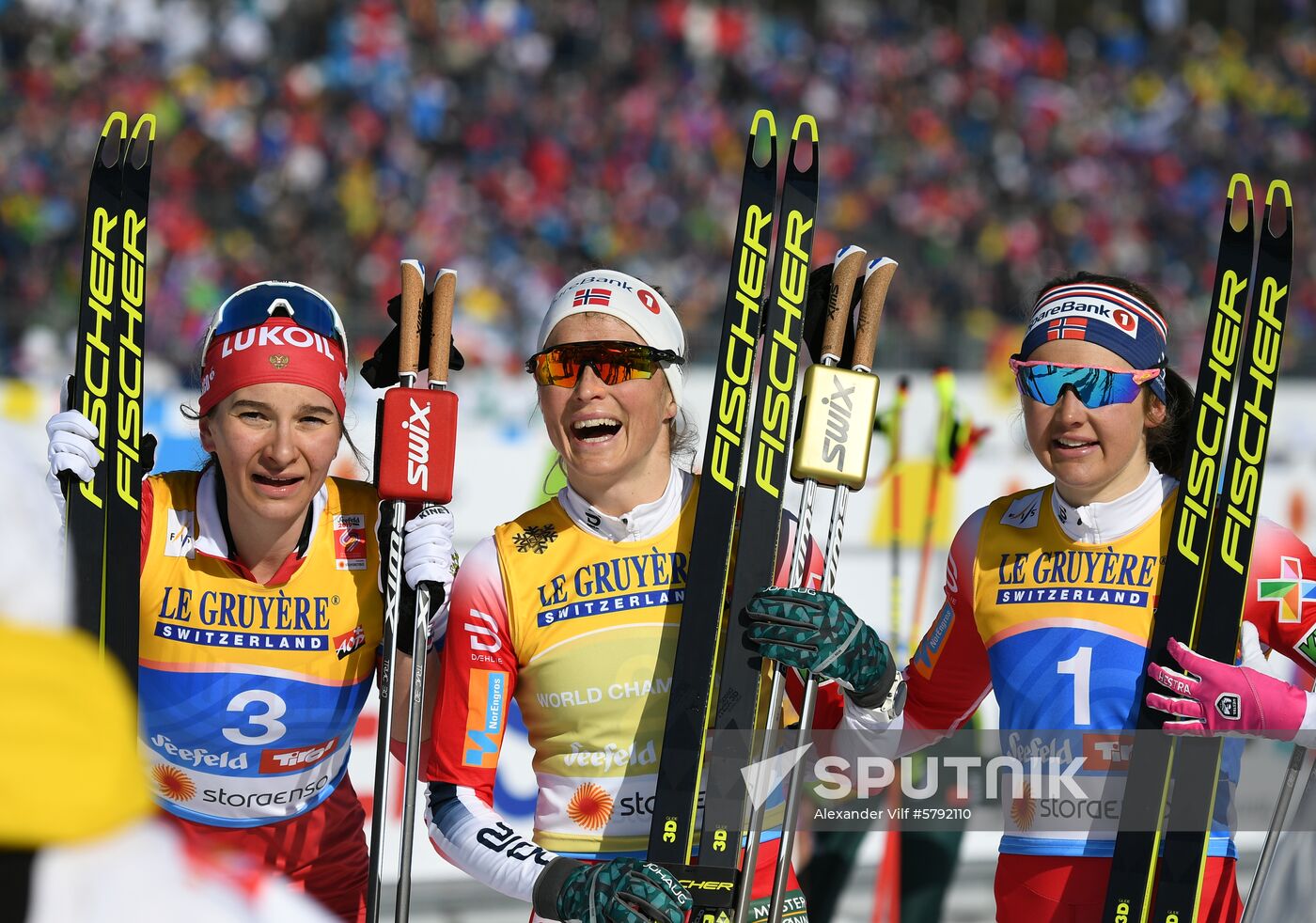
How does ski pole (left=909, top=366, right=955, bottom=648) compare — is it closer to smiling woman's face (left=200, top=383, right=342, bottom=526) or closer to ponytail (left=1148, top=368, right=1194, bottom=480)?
ponytail (left=1148, top=368, right=1194, bottom=480)

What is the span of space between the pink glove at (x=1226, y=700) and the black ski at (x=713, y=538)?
101 cm

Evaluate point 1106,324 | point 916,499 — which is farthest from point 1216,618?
point 916,499

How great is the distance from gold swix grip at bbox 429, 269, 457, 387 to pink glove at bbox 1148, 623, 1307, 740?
181 centimetres

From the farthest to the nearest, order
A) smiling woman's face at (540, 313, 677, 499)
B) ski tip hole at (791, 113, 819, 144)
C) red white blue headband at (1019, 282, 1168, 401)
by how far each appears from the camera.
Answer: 1. ski tip hole at (791, 113, 819, 144)
2. red white blue headband at (1019, 282, 1168, 401)
3. smiling woman's face at (540, 313, 677, 499)

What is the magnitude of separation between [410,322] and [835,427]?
1.05m

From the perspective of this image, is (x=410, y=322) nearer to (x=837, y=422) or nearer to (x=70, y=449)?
(x=70, y=449)

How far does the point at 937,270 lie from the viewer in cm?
1622

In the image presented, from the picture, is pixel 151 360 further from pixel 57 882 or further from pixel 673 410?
pixel 57 882

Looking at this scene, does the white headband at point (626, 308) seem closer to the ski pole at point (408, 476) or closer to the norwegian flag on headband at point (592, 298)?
the norwegian flag on headband at point (592, 298)

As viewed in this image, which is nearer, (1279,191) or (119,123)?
(1279,191)

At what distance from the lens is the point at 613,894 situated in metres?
2.98

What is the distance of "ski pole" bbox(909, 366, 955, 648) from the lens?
6.16 meters

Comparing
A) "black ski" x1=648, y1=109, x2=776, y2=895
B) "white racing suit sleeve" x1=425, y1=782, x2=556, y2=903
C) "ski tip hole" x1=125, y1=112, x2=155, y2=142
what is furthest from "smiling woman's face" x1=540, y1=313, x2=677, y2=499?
"ski tip hole" x1=125, y1=112, x2=155, y2=142

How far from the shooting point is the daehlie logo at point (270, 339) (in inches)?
137
